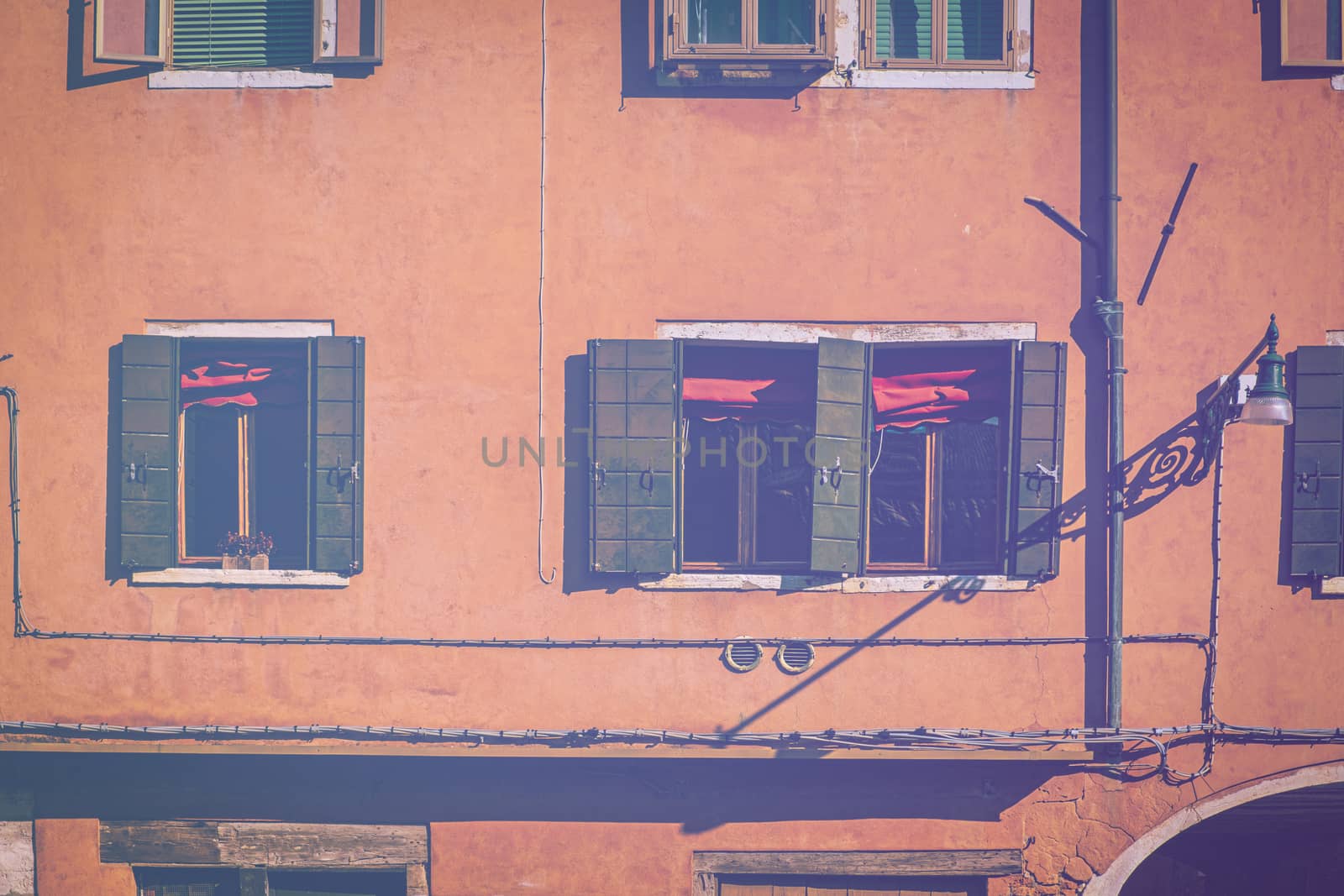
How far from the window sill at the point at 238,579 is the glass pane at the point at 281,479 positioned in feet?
0.51

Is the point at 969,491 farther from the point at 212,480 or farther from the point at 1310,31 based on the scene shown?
the point at 212,480

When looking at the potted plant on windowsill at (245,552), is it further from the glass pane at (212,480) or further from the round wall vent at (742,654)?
the round wall vent at (742,654)

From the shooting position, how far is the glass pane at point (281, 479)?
657cm

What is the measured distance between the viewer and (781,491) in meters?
6.58

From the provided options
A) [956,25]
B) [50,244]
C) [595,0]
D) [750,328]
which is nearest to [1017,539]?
[750,328]

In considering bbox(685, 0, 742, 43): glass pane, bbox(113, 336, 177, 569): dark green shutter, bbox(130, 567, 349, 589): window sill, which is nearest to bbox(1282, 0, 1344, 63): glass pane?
bbox(685, 0, 742, 43): glass pane

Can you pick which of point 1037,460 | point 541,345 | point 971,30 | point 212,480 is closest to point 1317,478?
point 1037,460

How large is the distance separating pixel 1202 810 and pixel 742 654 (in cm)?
296

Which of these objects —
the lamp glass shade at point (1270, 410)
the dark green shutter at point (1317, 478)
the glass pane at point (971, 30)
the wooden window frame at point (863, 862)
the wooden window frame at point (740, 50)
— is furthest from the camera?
the wooden window frame at point (863, 862)

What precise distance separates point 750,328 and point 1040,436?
71.7 inches

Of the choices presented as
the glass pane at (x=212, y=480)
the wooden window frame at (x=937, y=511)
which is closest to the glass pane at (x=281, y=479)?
the glass pane at (x=212, y=480)

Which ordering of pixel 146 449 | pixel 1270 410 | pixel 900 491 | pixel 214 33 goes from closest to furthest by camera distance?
pixel 1270 410, pixel 146 449, pixel 214 33, pixel 900 491

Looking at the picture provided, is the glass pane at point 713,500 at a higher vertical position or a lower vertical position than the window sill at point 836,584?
higher

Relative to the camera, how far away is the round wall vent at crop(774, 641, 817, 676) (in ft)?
20.9
